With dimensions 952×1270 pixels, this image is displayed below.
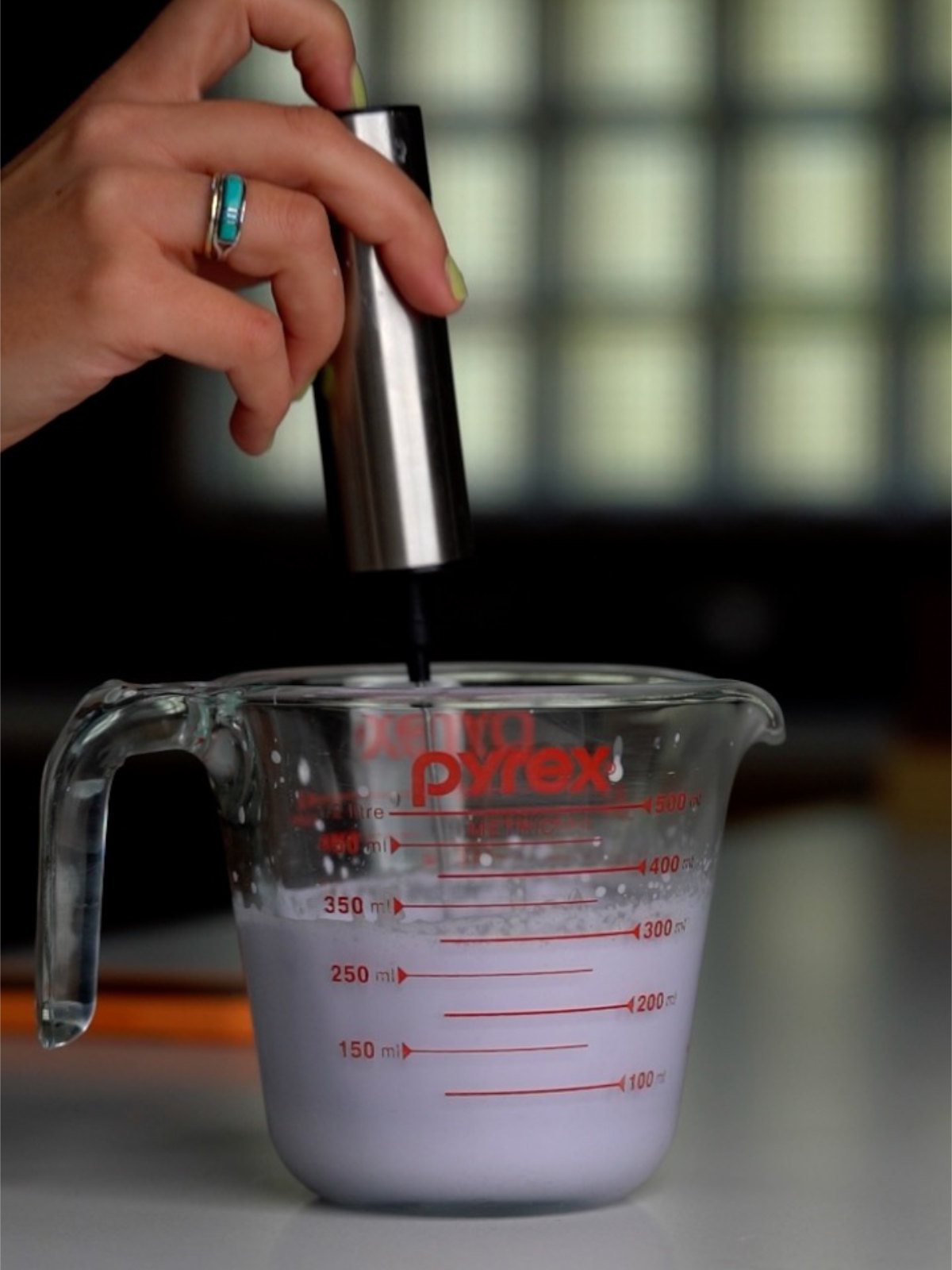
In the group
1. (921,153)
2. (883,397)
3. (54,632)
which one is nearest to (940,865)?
(883,397)

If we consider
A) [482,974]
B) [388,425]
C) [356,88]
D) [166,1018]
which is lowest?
[166,1018]

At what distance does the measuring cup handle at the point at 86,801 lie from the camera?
0.52 meters

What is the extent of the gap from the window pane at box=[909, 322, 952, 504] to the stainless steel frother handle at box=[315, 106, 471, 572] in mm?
702

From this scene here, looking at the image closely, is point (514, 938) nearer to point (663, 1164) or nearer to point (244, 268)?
point (663, 1164)

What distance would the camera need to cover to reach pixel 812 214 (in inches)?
48.8

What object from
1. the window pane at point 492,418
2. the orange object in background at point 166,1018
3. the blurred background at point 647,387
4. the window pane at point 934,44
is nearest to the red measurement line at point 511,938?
the orange object in background at point 166,1018

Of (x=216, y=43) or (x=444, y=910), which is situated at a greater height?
(x=216, y=43)

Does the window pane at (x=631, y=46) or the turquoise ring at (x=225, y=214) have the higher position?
the window pane at (x=631, y=46)

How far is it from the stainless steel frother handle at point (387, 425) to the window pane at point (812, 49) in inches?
25.9

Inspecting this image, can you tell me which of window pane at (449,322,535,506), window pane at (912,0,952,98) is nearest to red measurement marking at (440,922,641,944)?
window pane at (449,322,535,506)

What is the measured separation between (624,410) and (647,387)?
0.07 ft

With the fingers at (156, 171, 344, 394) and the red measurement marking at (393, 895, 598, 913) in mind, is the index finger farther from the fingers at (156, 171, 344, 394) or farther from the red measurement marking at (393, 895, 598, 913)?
the red measurement marking at (393, 895, 598, 913)

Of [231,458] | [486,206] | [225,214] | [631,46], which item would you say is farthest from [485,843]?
[631,46]

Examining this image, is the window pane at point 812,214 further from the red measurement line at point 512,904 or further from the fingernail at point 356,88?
the red measurement line at point 512,904
